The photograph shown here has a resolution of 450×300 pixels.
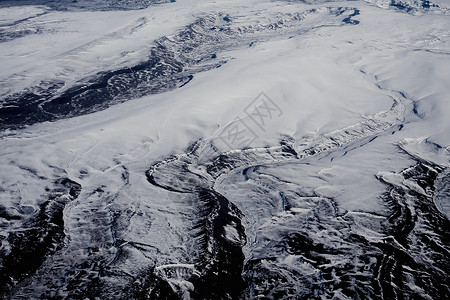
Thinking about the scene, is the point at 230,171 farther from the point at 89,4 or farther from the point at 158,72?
the point at 89,4

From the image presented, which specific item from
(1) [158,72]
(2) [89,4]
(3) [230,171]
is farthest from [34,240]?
(2) [89,4]

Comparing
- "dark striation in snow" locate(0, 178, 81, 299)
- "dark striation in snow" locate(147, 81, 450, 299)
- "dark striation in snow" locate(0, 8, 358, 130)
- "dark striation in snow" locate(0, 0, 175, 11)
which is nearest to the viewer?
"dark striation in snow" locate(147, 81, 450, 299)

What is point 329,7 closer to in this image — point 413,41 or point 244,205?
point 413,41

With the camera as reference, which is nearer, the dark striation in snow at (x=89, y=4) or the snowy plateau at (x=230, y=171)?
the snowy plateau at (x=230, y=171)

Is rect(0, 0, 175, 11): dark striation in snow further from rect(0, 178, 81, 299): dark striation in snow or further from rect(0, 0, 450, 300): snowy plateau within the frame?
rect(0, 178, 81, 299): dark striation in snow

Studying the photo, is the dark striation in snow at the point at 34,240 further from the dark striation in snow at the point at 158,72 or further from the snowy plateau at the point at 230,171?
the dark striation in snow at the point at 158,72

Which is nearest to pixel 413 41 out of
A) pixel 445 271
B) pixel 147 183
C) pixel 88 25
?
pixel 445 271

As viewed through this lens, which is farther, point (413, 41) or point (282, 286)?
point (413, 41)

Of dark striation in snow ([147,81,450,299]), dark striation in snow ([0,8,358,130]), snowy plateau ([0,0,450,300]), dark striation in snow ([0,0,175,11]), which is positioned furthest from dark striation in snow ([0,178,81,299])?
dark striation in snow ([0,0,175,11])

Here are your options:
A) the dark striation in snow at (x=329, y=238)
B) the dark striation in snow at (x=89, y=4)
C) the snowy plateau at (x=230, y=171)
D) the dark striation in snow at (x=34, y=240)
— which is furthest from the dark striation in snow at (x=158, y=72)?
the dark striation in snow at (x=89, y=4)
